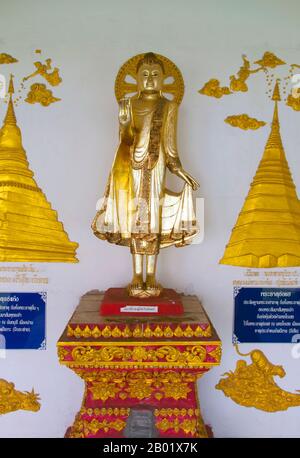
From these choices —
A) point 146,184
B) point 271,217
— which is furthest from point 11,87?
point 271,217

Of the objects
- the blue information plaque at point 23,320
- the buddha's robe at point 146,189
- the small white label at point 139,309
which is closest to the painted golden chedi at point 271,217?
the buddha's robe at point 146,189

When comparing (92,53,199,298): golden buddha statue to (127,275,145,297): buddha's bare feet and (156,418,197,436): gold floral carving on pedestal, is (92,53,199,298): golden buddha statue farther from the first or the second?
(156,418,197,436): gold floral carving on pedestal

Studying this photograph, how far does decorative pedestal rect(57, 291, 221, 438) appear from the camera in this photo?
1.61 metres

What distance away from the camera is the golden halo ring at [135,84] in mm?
1995

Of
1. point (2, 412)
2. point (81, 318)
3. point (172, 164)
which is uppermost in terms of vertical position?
point (172, 164)

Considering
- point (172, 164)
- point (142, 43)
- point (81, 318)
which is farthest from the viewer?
point (142, 43)

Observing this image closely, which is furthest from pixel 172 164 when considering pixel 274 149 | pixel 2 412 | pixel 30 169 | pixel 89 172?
pixel 2 412

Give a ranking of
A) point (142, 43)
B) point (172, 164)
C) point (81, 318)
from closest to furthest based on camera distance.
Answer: point (81, 318) < point (172, 164) < point (142, 43)

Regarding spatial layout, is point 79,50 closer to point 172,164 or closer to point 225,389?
point 172,164

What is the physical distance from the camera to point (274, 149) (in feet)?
7.38

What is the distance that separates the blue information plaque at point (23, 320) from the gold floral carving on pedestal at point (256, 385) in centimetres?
114
